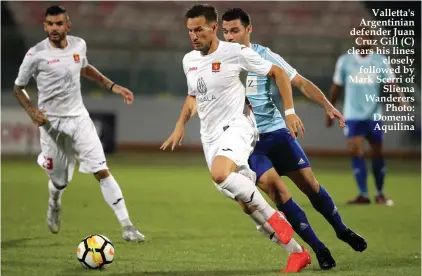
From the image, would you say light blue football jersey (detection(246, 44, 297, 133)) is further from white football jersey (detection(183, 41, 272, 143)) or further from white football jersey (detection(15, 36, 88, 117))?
white football jersey (detection(15, 36, 88, 117))

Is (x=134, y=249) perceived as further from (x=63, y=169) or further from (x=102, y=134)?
(x=102, y=134)

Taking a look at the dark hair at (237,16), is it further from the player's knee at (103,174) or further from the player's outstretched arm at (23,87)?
the player's outstretched arm at (23,87)

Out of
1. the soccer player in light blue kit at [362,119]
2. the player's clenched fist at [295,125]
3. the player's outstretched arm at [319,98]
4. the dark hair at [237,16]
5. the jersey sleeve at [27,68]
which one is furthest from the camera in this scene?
the soccer player in light blue kit at [362,119]

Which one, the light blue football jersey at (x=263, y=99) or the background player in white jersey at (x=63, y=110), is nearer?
the light blue football jersey at (x=263, y=99)

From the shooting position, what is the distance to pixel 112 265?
666 cm

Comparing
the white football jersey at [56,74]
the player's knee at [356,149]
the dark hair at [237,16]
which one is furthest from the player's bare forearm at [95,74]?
the player's knee at [356,149]

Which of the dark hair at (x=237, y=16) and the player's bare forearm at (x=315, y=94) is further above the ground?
the dark hair at (x=237, y=16)

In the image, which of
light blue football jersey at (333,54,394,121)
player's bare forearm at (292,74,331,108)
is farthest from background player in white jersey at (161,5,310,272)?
light blue football jersey at (333,54,394,121)

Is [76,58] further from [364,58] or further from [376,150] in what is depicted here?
[376,150]

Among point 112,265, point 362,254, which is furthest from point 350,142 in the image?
point 112,265

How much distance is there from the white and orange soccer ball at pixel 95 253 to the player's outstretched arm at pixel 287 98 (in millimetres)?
1619

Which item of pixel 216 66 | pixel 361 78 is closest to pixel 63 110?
pixel 216 66

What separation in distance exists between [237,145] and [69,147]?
296cm

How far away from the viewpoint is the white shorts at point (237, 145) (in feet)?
20.2
